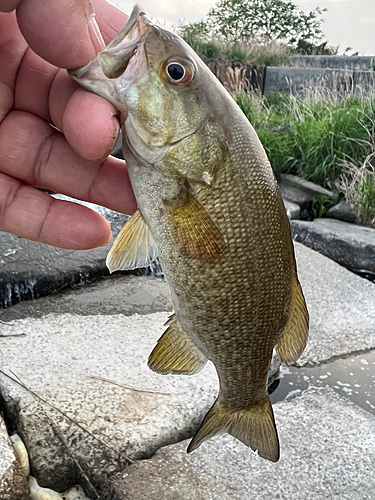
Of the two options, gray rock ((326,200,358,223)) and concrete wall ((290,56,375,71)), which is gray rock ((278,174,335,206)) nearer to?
gray rock ((326,200,358,223))

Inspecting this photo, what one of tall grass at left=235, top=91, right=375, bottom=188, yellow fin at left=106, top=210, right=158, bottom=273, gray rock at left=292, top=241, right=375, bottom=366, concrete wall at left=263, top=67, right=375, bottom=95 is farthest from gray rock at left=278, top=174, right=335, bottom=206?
yellow fin at left=106, top=210, right=158, bottom=273

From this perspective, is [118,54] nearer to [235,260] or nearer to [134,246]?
[134,246]

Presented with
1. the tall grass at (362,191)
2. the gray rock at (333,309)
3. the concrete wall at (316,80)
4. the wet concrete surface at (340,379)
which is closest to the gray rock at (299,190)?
the tall grass at (362,191)

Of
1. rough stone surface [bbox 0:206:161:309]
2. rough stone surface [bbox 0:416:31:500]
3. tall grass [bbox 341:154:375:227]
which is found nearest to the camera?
rough stone surface [bbox 0:416:31:500]

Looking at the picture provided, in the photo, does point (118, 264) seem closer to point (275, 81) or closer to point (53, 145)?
point (53, 145)

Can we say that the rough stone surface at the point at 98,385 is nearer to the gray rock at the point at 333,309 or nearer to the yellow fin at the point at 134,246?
the gray rock at the point at 333,309

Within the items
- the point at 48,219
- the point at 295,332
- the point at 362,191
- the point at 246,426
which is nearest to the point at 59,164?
the point at 48,219

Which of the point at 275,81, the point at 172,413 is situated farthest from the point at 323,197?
the point at 275,81
